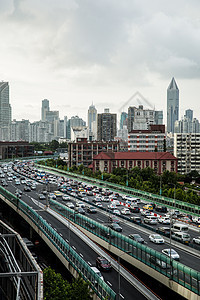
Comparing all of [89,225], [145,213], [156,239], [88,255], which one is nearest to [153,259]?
[156,239]

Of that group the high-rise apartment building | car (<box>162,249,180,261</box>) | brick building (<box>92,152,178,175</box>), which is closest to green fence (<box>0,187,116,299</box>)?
car (<box>162,249,180,261</box>)

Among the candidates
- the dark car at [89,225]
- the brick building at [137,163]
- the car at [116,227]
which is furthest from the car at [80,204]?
the brick building at [137,163]

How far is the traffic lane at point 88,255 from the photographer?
87.2 ft

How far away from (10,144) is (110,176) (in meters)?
95.7

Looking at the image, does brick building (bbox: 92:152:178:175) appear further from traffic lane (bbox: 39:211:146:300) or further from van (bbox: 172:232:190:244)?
van (bbox: 172:232:190:244)

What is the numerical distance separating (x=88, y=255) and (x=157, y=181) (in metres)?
49.3

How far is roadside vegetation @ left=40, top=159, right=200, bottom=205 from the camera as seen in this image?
6450 centimetres

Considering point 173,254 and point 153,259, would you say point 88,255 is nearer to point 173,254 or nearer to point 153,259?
point 153,259

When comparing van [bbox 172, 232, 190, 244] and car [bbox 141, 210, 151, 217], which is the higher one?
van [bbox 172, 232, 190, 244]

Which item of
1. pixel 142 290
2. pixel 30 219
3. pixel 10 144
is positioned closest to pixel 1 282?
pixel 142 290

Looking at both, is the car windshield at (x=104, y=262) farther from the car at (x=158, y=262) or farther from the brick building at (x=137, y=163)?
the brick building at (x=137, y=163)

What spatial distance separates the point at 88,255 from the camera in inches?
1337

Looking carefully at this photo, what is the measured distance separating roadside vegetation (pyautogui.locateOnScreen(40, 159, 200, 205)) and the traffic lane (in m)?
22.5

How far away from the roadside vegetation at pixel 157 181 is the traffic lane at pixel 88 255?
2252 centimetres
